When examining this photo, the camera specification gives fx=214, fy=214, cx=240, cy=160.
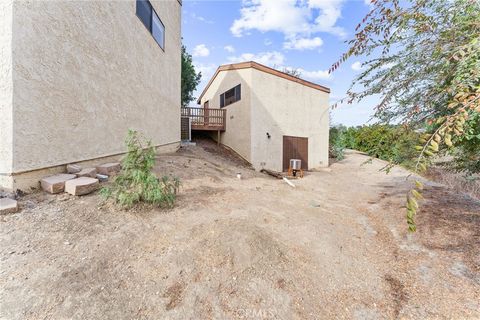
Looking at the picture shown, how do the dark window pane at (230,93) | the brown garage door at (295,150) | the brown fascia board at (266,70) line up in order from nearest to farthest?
1. the brown fascia board at (266,70)
2. the brown garage door at (295,150)
3. the dark window pane at (230,93)

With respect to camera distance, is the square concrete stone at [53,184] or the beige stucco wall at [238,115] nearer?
the square concrete stone at [53,184]

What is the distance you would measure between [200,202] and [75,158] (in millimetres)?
2218

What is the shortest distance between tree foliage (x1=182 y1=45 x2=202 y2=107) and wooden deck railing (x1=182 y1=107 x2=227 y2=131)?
16.7ft

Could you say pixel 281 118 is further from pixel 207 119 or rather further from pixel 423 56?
pixel 423 56

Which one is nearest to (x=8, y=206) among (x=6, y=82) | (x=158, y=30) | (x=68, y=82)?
(x=6, y=82)

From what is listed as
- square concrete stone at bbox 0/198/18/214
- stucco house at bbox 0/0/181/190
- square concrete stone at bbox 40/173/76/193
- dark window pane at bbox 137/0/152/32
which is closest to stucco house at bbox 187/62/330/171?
dark window pane at bbox 137/0/152/32

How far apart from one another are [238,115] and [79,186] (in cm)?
850

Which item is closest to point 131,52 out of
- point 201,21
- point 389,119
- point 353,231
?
point 201,21

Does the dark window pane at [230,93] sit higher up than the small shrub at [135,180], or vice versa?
the dark window pane at [230,93]

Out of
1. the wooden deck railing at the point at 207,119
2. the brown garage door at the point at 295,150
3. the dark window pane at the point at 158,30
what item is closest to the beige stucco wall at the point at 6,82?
the dark window pane at the point at 158,30

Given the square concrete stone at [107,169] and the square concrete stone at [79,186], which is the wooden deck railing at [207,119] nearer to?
the square concrete stone at [107,169]

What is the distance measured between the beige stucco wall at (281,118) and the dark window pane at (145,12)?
4.81 m

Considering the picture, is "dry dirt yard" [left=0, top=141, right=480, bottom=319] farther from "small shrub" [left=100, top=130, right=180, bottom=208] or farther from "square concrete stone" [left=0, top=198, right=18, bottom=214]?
"small shrub" [left=100, top=130, right=180, bottom=208]

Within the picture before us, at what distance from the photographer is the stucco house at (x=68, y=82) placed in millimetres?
2652
